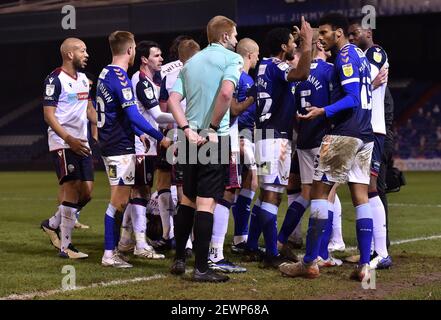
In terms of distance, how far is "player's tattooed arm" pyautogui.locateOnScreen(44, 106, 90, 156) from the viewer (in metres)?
7.54

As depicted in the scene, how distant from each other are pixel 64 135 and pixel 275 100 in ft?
6.93

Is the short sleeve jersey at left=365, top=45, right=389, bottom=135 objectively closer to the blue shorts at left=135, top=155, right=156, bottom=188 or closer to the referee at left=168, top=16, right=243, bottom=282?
the referee at left=168, top=16, right=243, bottom=282

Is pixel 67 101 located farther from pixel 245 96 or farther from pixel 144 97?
pixel 245 96

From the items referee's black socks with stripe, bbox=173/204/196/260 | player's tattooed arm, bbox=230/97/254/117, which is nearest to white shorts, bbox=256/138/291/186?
player's tattooed arm, bbox=230/97/254/117

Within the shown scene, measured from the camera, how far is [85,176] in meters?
7.87

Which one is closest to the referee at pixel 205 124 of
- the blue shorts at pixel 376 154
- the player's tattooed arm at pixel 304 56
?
the player's tattooed arm at pixel 304 56

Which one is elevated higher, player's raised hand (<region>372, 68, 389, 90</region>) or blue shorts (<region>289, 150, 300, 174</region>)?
player's raised hand (<region>372, 68, 389, 90</region>)

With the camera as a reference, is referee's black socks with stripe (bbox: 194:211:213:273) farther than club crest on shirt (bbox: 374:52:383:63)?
No

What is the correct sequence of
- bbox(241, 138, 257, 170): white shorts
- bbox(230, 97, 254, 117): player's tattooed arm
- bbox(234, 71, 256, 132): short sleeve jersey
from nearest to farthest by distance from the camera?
bbox(230, 97, 254, 117): player's tattooed arm, bbox(234, 71, 256, 132): short sleeve jersey, bbox(241, 138, 257, 170): white shorts

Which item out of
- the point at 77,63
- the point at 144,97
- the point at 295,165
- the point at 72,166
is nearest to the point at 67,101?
the point at 77,63

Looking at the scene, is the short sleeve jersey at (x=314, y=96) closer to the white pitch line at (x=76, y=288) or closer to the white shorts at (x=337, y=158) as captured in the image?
the white shorts at (x=337, y=158)
